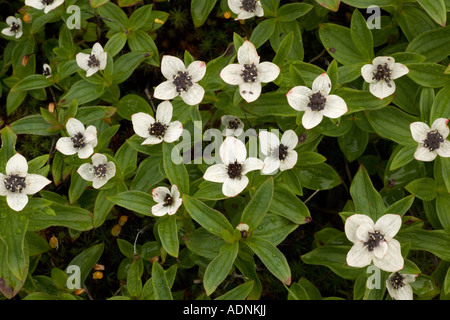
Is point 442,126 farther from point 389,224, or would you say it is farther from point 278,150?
point 278,150

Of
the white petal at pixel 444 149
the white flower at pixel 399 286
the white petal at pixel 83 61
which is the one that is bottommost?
the white flower at pixel 399 286

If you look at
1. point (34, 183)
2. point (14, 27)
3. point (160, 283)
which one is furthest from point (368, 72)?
point (14, 27)

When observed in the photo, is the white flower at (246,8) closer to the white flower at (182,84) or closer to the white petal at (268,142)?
the white flower at (182,84)

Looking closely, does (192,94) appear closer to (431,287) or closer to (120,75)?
(120,75)

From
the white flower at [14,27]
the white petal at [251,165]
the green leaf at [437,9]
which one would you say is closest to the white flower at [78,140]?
the white petal at [251,165]

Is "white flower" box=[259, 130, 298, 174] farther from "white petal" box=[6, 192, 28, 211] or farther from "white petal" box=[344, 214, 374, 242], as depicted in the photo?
"white petal" box=[6, 192, 28, 211]
